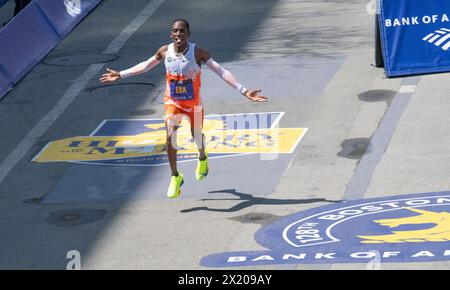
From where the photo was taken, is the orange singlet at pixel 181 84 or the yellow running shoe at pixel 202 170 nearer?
the orange singlet at pixel 181 84

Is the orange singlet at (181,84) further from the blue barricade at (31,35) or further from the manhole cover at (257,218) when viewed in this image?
the blue barricade at (31,35)

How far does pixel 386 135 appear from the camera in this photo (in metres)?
19.9

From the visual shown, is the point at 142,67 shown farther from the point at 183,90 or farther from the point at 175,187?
the point at 175,187

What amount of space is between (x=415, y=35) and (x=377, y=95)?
1.84 metres

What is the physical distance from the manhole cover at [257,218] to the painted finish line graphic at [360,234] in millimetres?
143

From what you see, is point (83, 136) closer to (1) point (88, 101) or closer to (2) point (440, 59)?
(1) point (88, 101)

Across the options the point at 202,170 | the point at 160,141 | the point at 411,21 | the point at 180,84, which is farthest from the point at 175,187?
the point at 411,21

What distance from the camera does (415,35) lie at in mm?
23453

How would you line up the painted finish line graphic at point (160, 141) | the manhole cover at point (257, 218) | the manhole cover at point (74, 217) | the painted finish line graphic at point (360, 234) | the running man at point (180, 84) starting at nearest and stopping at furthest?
the painted finish line graphic at point (360, 234) < the manhole cover at point (257, 218) < the manhole cover at point (74, 217) < the running man at point (180, 84) < the painted finish line graphic at point (160, 141)

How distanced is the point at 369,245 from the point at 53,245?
4.07m

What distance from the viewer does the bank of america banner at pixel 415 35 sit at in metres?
23.4

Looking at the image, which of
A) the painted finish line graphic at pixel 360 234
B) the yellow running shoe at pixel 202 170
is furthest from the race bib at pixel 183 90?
the painted finish line graphic at pixel 360 234

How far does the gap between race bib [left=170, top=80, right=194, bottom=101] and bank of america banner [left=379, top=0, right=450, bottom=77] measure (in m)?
7.56

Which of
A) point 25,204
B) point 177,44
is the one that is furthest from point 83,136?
point 177,44
